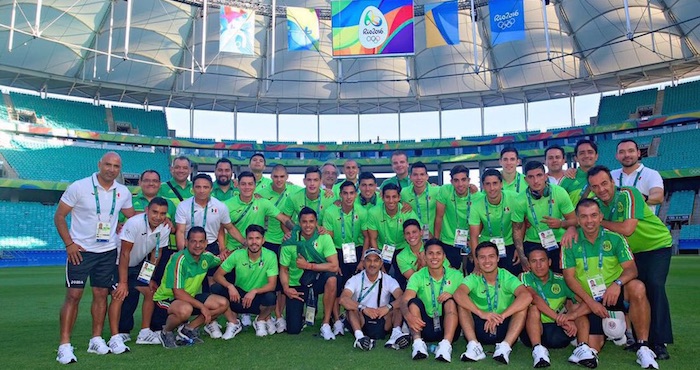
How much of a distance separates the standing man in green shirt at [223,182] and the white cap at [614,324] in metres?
5.64

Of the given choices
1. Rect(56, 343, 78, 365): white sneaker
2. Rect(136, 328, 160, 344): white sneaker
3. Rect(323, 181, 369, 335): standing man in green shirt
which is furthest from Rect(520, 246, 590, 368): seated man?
Rect(56, 343, 78, 365): white sneaker

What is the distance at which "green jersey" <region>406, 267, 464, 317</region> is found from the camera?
18.6ft

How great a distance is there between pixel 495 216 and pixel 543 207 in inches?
24.9

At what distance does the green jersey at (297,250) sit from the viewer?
272 inches

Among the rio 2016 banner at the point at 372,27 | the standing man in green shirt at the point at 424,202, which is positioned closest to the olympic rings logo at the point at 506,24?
the rio 2016 banner at the point at 372,27

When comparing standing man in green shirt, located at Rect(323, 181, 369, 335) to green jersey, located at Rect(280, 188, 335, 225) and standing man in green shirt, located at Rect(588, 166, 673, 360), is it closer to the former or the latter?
green jersey, located at Rect(280, 188, 335, 225)

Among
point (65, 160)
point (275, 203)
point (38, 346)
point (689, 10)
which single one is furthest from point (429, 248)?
point (65, 160)

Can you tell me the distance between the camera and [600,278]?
5.14 metres

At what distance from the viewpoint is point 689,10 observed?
2572 cm

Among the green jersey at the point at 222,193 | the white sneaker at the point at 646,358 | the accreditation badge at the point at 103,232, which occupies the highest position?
the green jersey at the point at 222,193

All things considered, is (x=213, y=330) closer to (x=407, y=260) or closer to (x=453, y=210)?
(x=407, y=260)

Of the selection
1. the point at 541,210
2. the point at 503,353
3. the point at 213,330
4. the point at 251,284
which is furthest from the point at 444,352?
the point at 213,330

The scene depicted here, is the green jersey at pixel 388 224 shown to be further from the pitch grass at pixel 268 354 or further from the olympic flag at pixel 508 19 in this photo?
the olympic flag at pixel 508 19

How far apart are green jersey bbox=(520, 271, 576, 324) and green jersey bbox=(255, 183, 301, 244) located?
4.23 meters
